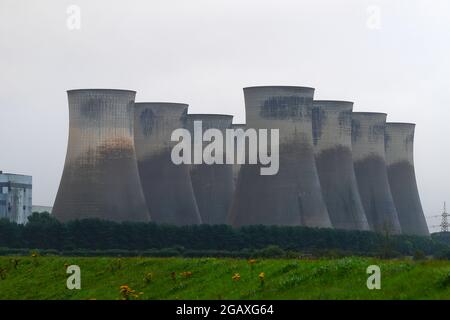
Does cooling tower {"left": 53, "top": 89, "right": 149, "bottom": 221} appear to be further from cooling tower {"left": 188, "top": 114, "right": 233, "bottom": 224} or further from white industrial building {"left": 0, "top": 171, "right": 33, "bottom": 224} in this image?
white industrial building {"left": 0, "top": 171, "right": 33, "bottom": 224}

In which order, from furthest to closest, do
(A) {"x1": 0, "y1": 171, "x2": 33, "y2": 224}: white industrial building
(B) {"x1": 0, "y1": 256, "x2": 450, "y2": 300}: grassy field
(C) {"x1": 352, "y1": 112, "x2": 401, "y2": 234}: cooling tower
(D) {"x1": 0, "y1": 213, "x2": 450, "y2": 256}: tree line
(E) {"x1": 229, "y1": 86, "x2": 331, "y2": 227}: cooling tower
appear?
(A) {"x1": 0, "y1": 171, "x2": 33, "y2": 224}: white industrial building < (C) {"x1": 352, "y1": 112, "x2": 401, "y2": 234}: cooling tower < (E) {"x1": 229, "y1": 86, "x2": 331, "y2": 227}: cooling tower < (D) {"x1": 0, "y1": 213, "x2": 450, "y2": 256}: tree line < (B) {"x1": 0, "y1": 256, "x2": 450, "y2": 300}: grassy field

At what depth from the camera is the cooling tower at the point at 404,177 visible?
187ft

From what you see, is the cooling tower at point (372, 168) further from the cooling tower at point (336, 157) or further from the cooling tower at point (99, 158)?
the cooling tower at point (99, 158)

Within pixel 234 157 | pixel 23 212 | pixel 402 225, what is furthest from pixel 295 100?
pixel 23 212

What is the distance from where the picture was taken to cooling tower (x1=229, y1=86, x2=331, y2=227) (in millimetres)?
44469

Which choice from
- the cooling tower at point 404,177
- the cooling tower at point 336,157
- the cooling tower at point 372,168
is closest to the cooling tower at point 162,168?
the cooling tower at point 336,157

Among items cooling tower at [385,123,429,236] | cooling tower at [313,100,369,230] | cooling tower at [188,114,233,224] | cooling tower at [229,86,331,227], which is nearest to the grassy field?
cooling tower at [229,86,331,227]

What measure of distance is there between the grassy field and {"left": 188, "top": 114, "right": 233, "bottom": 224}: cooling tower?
3381 centimetres

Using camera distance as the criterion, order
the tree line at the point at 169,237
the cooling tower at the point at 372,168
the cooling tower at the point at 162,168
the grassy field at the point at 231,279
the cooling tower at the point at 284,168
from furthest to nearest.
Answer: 1. the cooling tower at the point at 372,168
2. the cooling tower at the point at 162,168
3. the cooling tower at the point at 284,168
4. the tree line at the point at 169,237
5. the grassy field at the point at 231,279

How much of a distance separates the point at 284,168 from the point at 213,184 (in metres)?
7.34

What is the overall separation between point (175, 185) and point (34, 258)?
28886 mm

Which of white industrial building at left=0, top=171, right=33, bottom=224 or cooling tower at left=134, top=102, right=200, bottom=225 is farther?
white industrial building at left=0, top=171, right=33, bottom=224

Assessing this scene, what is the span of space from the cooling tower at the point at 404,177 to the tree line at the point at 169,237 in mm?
8868

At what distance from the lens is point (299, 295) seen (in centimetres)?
1248
